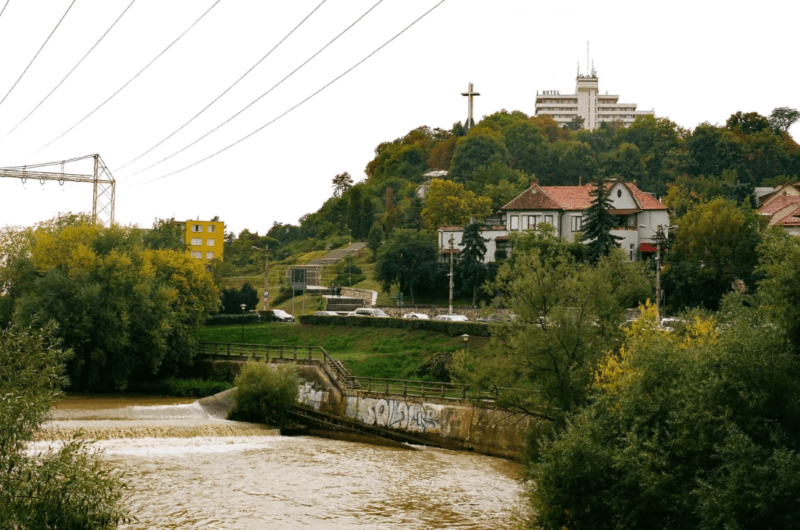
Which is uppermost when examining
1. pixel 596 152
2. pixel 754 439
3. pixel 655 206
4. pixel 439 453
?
pixel 596 152

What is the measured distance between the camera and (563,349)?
35.2 meters

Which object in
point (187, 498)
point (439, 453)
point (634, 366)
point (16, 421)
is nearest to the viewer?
point (16, 421)

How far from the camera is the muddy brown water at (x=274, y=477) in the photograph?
1102 inches

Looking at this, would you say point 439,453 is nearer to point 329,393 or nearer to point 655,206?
point 329,393

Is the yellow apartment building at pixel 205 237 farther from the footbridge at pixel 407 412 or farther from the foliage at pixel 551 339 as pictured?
the foliage at pixel 551 339

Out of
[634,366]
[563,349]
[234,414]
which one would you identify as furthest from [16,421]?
[234,414]

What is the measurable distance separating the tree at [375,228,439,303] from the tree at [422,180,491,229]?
48.7 ft

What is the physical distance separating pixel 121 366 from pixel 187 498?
84.8 feet

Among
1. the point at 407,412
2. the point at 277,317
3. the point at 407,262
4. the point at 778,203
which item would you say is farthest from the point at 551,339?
the point at 778,203

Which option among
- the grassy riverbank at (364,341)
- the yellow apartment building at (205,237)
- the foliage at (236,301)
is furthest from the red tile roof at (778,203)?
the yellow apartment building at (205,237)

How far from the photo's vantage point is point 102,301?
52906 millimetres

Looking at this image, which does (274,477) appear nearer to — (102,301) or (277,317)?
(102,301)

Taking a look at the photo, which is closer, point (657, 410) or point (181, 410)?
point (657, 410)

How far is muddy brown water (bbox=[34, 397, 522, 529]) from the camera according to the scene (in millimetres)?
28000
